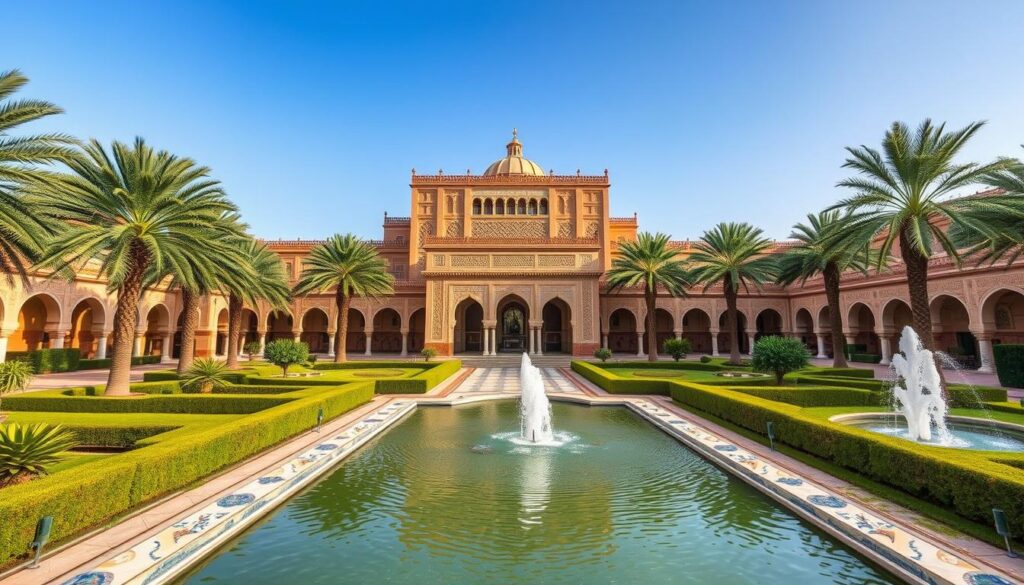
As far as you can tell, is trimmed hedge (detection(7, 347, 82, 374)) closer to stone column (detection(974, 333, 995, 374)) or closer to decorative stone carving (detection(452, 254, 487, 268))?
decorative stone carving (detection(452, 254, 487, 268))

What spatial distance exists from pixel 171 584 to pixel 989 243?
18285mm

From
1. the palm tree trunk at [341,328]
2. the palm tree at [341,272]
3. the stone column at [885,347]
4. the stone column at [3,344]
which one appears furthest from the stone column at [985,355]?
the stone column at [3,344]

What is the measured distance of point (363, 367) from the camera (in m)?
20.4

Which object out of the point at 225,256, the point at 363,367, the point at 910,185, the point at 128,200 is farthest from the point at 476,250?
the point at 910,185

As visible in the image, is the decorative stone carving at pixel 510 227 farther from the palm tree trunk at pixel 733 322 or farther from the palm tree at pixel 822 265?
the palm tree at pixel 822 265

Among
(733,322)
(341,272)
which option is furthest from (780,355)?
(341,272)

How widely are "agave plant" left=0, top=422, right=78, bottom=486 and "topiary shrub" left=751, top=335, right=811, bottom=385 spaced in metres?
14.4

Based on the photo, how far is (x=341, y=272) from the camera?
75.2 feet

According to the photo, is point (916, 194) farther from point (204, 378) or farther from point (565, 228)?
point (565, 228)

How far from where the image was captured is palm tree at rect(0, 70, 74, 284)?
27.5 feet

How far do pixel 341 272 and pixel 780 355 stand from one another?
762 inches

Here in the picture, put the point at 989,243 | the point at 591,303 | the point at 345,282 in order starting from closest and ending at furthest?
1. the point at 989,243
2. the point at 345,282
3. the point at 591,303

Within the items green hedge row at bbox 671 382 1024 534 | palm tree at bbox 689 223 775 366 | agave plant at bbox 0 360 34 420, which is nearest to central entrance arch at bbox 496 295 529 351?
palm tree at bbox 689 223 775 366

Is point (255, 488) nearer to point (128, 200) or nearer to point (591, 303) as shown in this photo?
point (128, 200)
